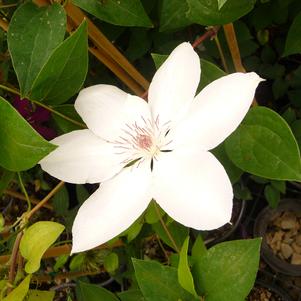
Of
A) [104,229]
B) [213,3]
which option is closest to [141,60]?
[213,3]

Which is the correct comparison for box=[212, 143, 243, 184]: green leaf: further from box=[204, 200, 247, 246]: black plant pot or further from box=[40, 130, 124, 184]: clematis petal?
box=[204, 200, 247, 246]: black plant pot

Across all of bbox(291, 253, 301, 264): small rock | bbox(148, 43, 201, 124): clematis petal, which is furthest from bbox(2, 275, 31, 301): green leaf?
bbox(291, 253, 301, 264): small rock

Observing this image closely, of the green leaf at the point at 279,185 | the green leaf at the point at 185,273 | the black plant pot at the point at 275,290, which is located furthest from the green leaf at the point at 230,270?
the black plant pot at the point at 275,290

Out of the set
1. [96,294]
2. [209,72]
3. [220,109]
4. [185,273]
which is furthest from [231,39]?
[96,294]

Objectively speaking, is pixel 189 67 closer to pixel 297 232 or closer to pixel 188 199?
pixel 188 199

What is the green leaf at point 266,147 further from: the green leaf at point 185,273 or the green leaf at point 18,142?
the green leaf at point 18,142
